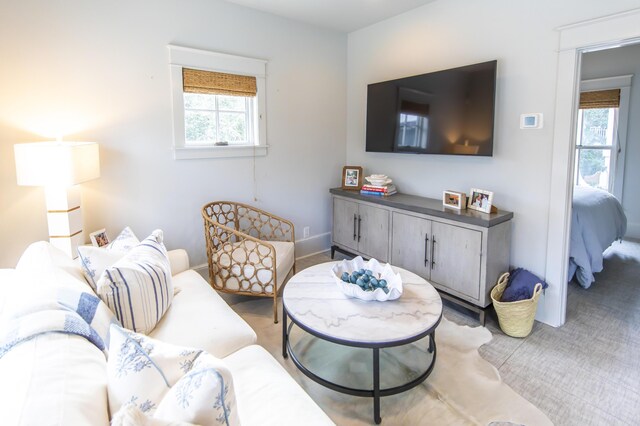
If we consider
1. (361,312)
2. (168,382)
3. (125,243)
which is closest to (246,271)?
(125,243)

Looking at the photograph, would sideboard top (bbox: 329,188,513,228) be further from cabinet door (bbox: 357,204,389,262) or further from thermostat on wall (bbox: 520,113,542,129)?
thermostat on wall (bbox: 520,113,542,129)

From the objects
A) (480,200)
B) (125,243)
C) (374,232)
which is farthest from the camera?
(374,232)

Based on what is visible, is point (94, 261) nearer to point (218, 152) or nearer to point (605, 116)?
point (218, 152)

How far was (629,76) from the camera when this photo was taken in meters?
4.62

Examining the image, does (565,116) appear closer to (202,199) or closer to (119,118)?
(202,199)

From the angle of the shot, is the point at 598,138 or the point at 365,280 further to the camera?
the point at 598,138

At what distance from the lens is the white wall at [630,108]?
4.62 metres

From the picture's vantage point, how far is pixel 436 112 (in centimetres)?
316

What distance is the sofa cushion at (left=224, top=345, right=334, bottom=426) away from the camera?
121 cm

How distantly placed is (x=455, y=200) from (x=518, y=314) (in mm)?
967

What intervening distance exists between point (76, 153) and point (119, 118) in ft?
2.21

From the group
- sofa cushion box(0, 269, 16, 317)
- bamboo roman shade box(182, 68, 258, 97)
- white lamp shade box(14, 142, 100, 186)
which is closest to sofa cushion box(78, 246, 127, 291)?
sofa cushion box(0, 269, 16, 317)

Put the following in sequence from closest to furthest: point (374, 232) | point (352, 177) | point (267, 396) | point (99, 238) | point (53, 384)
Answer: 1. point (53, 384)
2. point (267, 396)
3. point (99, 238)
4. point (374, 232)
5. point (352, 177)

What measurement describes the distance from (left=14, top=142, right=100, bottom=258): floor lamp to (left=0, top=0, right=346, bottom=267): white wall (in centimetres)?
33
